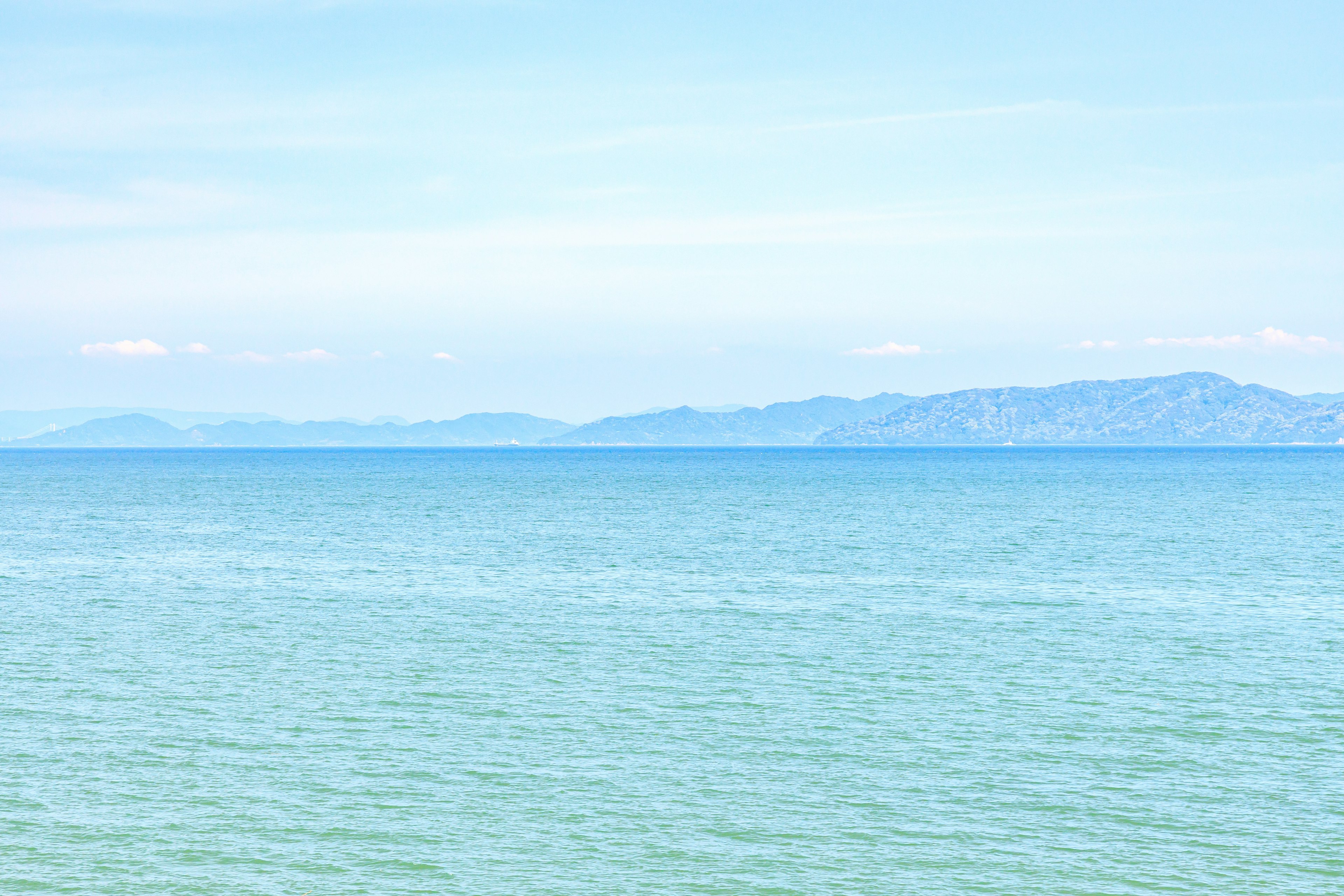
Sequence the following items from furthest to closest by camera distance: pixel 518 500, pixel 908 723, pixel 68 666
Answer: pixel 518 500, pixel 68 666, pixel 908 723

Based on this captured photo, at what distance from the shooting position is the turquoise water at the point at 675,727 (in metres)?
21.4

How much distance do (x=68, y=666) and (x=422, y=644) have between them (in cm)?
1086

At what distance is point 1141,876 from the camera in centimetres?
2053

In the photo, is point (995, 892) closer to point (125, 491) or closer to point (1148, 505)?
point (1148, 505)

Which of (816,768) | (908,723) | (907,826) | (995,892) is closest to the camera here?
(995,892)

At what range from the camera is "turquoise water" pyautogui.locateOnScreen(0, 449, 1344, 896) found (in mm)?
21375

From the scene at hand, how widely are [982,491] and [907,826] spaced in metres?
134

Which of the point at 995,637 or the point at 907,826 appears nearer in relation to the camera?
the point at 907,826

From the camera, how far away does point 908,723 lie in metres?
30.2

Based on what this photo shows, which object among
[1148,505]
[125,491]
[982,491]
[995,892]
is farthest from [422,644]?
[125,491]

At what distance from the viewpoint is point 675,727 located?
30016mm

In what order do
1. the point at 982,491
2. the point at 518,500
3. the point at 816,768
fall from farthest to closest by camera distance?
the point at 982,491 < the point at 518,500 < the point at 816,768

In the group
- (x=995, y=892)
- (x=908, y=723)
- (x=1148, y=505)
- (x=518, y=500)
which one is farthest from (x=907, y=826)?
(x=518, y=500)

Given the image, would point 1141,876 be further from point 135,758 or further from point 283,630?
point 283,630
